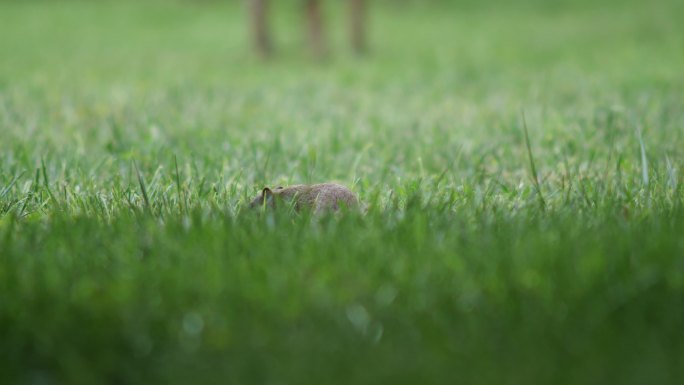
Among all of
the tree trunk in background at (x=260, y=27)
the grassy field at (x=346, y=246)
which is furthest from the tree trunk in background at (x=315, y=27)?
the grassy field at (x=346, y=246)

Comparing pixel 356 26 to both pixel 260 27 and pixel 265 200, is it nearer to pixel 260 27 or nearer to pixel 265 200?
pixel 260 27

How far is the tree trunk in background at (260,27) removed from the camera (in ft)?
50.2

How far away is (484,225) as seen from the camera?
9.32ft

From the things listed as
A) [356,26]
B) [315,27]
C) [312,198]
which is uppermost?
[312,198]

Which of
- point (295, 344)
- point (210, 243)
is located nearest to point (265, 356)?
point (295, 344)

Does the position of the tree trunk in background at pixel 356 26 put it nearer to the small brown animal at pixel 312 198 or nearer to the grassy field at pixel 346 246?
the grassy field at pixel 346 246

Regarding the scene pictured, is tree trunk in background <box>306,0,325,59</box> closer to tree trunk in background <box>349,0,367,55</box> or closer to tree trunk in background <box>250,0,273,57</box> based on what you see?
tree trunk in background <box>250,0,273,57</box>

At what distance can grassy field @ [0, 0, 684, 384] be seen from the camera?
2.01 meters

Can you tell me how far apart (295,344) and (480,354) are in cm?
47

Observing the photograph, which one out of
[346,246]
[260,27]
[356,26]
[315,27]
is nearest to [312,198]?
[346,246]

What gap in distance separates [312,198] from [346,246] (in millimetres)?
835

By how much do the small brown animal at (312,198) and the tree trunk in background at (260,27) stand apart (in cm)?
1216

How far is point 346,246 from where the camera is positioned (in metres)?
2.57

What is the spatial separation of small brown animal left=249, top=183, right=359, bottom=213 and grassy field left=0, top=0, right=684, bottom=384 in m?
0.19
